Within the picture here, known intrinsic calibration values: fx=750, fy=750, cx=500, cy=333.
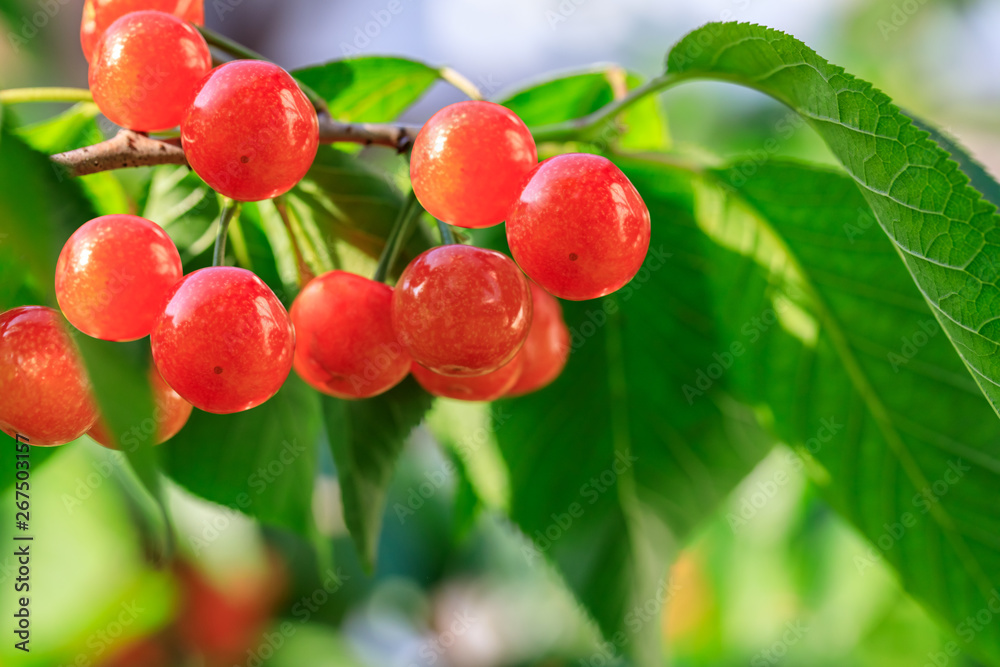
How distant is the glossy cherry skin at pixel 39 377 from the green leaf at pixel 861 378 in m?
0.59

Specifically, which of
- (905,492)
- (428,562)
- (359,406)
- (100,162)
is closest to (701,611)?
(428,562)

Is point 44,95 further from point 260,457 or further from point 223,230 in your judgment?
point 260,457

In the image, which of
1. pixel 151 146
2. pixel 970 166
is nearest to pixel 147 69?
pixel 151 146

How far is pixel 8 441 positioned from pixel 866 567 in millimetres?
1431

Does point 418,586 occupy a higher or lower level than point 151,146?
lower

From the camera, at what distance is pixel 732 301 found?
781mm

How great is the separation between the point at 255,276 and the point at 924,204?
0.42 metres

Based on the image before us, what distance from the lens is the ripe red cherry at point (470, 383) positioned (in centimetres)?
58

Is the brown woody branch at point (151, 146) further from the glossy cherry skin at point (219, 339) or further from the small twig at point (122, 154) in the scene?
the glossy cherry skin at point (219, 339)

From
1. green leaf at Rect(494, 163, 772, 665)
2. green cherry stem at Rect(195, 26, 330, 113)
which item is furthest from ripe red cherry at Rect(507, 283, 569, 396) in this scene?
green cherry stem at Rect(195, 26, 330, 113)

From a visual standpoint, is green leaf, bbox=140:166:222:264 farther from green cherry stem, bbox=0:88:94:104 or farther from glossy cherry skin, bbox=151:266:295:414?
glossy cherry skin, bbox=151:266:295:414

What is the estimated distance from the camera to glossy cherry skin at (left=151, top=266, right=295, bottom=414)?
43 cm
